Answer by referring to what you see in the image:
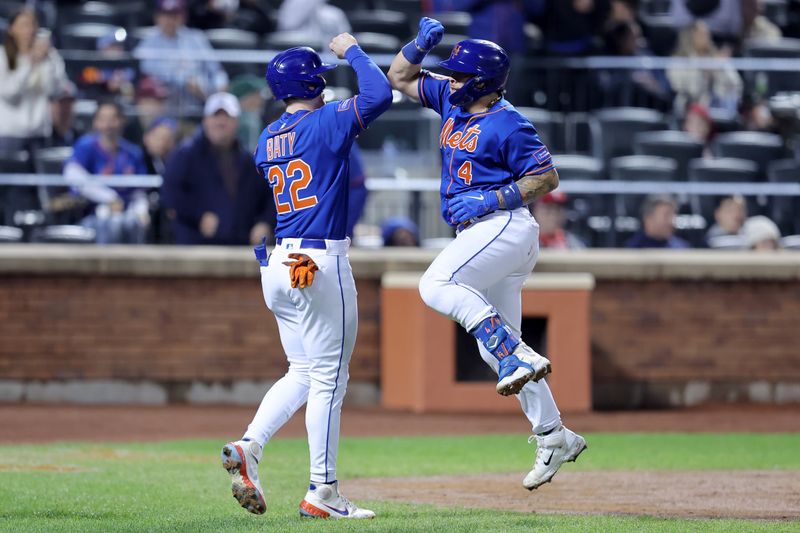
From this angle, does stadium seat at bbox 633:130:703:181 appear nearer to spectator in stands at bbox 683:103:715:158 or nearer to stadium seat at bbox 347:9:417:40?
spectator in stands at bbox 683:103:715:158

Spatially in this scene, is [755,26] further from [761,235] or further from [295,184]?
[295,184]

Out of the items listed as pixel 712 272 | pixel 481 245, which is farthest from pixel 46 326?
pixel 481 245

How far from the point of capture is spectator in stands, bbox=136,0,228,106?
45.4 ft

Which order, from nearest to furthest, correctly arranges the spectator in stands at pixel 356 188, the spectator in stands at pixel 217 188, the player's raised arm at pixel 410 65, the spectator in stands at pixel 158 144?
1. the player's raised arm at pixel 410 65
2. the spectator in stands at pixel 356 188
3. the spectator in stands at pixel 217 188
4. the spectator in stands at pixel 158 144

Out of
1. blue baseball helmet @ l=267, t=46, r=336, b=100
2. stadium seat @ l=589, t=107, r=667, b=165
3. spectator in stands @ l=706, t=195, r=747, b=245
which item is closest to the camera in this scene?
blue baseball helmet @ l=267, t=46, r=336, b=100

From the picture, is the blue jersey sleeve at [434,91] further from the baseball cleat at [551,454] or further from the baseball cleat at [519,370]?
the baseball cleat at [551,454]

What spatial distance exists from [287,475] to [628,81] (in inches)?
320

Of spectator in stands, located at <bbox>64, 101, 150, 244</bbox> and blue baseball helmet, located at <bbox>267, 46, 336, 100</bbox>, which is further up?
blue baseball helmet, located at <bbox>267, 46, 336, 100</bbox>

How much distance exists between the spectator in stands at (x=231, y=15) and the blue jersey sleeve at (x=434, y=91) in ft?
29.5

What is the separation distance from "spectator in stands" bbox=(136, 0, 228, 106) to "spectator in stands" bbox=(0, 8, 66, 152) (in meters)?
1.07

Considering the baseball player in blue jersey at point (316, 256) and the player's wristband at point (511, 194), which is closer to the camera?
the baseball player in blue jersey at point (316, 256)

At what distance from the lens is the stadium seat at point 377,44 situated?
1493 cm

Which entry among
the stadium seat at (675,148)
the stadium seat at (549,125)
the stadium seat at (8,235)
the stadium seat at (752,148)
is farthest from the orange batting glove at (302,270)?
the stadium seat at (752,148)

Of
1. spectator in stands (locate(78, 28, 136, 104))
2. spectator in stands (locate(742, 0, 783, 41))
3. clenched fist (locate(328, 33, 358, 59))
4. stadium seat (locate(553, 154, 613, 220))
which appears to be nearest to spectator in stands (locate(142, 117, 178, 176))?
spectator in stands (locate(78, 28, 136, 104))
